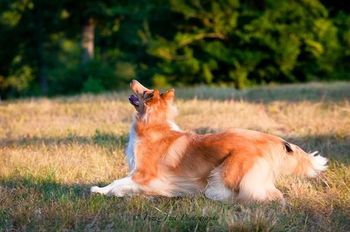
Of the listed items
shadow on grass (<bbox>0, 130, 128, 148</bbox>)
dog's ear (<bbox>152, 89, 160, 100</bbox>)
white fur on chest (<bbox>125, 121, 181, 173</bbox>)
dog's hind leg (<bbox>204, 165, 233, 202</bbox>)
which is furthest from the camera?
shadow on grass (<bbox>0, 130, 128, 148</bbox>)

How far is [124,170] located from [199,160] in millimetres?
1567

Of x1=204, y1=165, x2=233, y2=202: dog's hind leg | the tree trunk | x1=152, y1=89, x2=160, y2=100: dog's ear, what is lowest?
the tree trunk

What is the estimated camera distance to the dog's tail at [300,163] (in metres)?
5.62

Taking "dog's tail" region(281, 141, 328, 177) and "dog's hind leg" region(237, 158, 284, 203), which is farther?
"dog's tail" region(281, 141, 328, 177)

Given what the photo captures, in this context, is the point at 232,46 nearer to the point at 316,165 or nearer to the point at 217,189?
the point at 316,165

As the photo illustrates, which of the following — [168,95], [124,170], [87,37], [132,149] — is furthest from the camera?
[87,37]

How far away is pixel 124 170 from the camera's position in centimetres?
691

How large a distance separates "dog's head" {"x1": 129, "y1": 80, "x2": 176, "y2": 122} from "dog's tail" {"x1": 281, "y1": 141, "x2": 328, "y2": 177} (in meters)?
1.14

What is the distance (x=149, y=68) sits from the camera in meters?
23.1

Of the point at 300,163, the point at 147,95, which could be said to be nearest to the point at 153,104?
the point at 147,95

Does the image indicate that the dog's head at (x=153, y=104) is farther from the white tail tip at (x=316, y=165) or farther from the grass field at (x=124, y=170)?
the white tail tip at (x=316, y=165)

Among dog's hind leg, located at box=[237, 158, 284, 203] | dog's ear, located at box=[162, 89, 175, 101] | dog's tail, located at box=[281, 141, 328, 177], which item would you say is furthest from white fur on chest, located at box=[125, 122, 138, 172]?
dog's tail, located at box=[281, 141, 328, 177]

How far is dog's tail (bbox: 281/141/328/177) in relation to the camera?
18.5 feet

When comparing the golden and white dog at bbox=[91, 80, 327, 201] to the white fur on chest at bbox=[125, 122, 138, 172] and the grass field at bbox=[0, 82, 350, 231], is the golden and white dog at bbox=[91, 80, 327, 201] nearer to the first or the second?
the white fur on chest at bbox=[125, 122, 138, 172]
